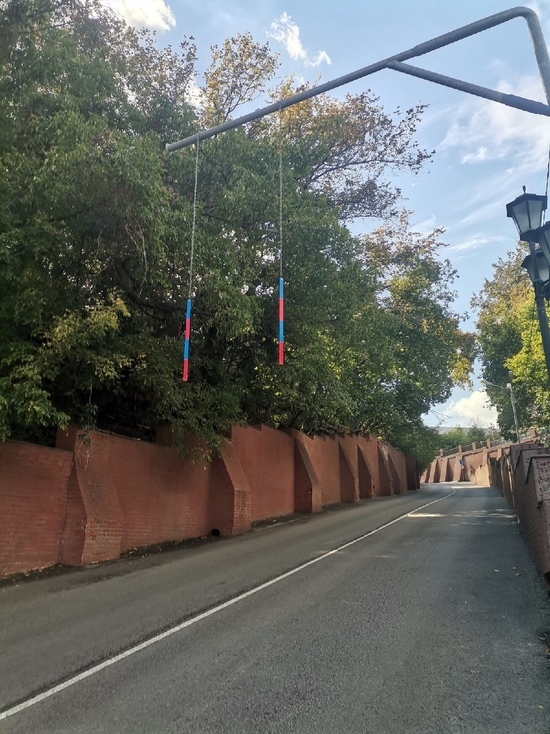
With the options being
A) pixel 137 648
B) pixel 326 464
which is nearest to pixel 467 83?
pixel 137 648

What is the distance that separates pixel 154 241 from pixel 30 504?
5176 millimetres

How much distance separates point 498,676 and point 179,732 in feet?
8.85

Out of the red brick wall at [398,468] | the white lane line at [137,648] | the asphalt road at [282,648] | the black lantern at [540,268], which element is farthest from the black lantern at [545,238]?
the red brick wall at [398,468]

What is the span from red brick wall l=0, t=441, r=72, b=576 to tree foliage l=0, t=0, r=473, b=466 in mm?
813

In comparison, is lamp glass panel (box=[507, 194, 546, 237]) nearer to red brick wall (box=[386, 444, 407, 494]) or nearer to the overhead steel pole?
the overhead steel pole

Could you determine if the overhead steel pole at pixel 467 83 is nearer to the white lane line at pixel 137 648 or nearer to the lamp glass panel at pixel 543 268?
the lamp glass panel at pixel 543 268

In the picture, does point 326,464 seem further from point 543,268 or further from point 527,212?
point 527,212

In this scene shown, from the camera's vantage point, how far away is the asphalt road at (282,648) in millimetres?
3748

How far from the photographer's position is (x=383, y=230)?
27312mm

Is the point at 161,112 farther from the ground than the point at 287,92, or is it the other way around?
the point at 287,92

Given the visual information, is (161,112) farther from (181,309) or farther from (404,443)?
(404,443)

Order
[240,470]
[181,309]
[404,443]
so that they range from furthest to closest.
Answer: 1. [404,443]
2. [240,470]
3. [181,309]

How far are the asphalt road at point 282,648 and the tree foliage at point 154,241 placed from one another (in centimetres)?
354

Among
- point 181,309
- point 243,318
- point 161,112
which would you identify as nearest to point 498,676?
point 243,318
